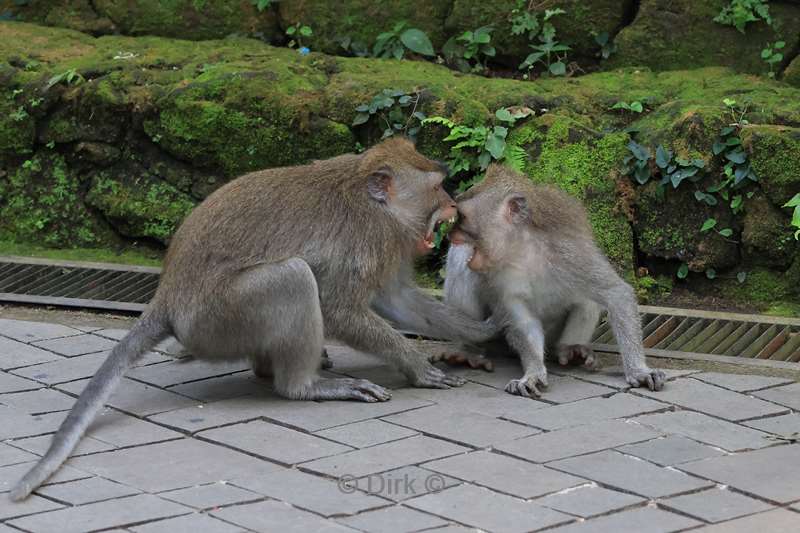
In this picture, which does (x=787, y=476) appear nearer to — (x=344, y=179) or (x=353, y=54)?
(x=344, y=179)

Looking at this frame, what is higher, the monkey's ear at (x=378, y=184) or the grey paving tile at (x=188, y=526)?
the monkey's ear at (x=378, y=184)

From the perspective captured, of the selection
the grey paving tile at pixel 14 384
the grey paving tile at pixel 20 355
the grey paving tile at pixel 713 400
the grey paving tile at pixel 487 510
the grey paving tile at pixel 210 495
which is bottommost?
the grey paving tile at pixel 14 384

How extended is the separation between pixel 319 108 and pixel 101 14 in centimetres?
232

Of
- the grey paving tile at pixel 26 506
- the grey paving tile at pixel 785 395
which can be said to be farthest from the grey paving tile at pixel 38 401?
the grey paving tile at pixel 785 395

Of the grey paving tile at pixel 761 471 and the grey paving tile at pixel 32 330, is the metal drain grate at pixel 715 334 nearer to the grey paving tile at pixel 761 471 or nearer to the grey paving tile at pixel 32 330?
the grey paving tile at pixel 761 471

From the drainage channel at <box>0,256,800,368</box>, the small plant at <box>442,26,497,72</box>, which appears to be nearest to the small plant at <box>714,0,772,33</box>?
the small plant at <box>442,26,497,72</box>

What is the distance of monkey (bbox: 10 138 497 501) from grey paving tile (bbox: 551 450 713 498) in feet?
3.93

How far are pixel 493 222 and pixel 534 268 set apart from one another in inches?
12.1

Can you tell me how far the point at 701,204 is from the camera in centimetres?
802

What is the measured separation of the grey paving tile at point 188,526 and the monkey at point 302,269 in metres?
1.15

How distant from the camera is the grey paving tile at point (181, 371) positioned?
670 centimetres

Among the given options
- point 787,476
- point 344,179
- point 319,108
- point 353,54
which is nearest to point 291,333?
point 344,179

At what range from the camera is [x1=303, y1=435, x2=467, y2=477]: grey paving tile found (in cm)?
539

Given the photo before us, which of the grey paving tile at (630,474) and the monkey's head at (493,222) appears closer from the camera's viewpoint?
the grey paving tile at (630,474)
